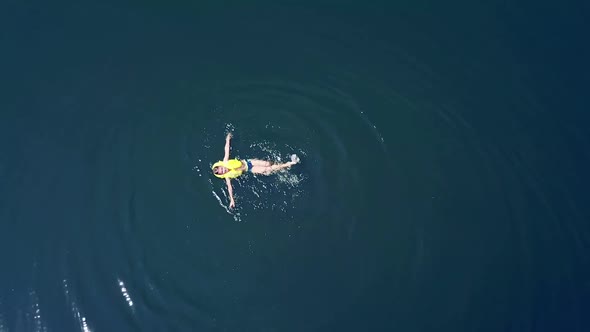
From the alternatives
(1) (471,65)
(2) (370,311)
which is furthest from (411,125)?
(2) (370,311)

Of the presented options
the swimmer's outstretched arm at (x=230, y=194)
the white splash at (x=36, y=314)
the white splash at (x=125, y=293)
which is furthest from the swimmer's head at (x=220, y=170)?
the white splash at (x=36, y=314)

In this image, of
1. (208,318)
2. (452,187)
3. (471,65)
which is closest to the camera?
(208,318)

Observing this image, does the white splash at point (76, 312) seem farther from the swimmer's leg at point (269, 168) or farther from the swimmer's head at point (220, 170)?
the swimmer's leg at point (269, 168)

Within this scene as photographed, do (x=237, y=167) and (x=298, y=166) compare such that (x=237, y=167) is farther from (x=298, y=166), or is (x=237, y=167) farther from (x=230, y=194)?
(x=298, y=166)

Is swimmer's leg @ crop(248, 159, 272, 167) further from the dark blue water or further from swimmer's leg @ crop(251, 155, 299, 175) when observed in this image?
the dark blue water

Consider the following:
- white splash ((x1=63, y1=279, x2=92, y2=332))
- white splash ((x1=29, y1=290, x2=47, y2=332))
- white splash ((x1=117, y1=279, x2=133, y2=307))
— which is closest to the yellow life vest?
white splash ((x1=117, y1=279, x2=133, y2=307))

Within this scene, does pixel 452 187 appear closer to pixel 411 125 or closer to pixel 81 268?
pixel 411 125
